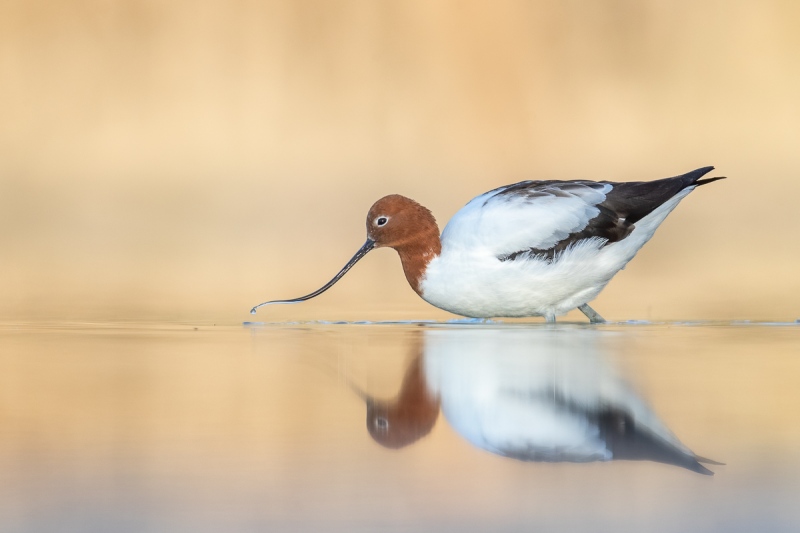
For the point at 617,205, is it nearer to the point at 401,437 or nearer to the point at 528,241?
the point at 528,241

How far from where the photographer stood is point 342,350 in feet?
16.7

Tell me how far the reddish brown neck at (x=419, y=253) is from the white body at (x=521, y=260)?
0.05m

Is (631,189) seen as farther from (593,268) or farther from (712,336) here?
(712,336)

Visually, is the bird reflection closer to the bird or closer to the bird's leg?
the bird

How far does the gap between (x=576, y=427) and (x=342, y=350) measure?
224cm

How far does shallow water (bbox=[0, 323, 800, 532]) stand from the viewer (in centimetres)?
215

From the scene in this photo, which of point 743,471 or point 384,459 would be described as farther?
point 384,459

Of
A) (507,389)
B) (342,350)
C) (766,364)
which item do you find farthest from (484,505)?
(342,350)

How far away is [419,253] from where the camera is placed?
678cm

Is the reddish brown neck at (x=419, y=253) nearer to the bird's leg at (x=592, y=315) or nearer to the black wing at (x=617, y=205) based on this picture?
the black wing at (x=617, y=205)

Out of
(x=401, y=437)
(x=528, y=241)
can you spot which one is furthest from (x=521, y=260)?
(x=401, y=437)

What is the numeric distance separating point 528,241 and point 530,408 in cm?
328

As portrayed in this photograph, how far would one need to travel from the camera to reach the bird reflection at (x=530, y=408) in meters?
2.74

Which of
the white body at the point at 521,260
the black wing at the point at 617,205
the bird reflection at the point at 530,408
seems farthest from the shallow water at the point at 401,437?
the black wing at the point at 617,205
